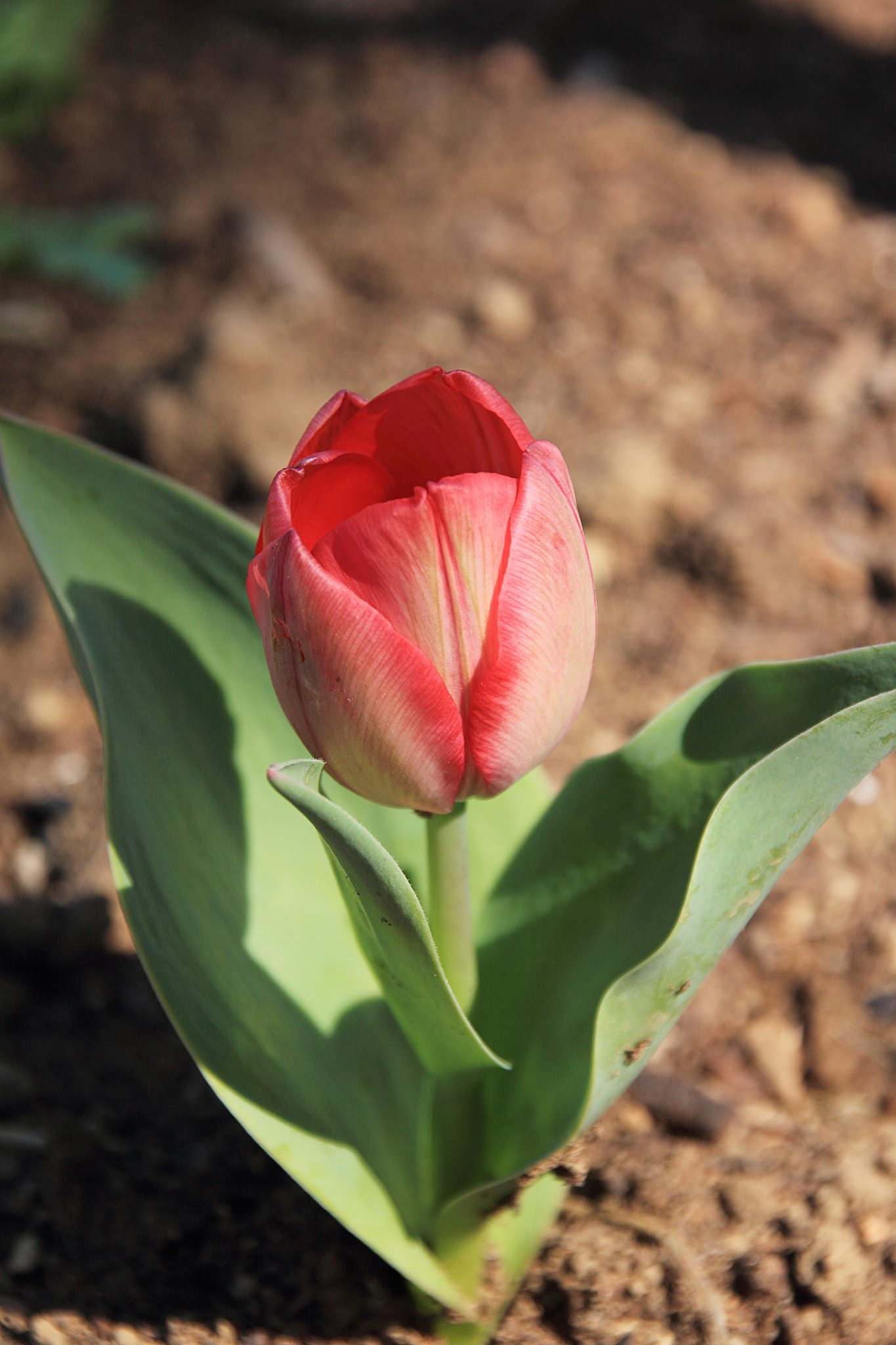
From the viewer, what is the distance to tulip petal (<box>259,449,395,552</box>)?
26.5 inches

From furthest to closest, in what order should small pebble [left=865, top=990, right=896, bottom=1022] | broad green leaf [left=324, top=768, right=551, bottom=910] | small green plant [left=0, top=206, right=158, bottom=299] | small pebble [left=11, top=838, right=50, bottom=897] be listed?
small green plant [left=0, top=206, right=158, bottom=299] < small pebble [left=11, top=838, right=50, bottom=897] < small pebble [left=865, top=990, right=896, bottom=1022] < broad green leaf [left=324, top=768, right=551, bottom=910]

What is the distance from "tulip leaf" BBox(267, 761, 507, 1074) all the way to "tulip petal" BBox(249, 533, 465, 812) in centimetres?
3

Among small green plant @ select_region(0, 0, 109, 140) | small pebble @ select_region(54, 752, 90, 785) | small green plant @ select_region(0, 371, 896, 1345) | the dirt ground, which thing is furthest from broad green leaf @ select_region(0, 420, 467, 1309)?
small green plant @ select_region(0, 0, 109, 140)

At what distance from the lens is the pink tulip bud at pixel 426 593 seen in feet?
2.15

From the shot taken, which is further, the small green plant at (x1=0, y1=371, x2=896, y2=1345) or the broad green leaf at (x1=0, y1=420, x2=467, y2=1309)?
the broad green leaf at (x1=0, y1=420, x2=467, y2=1309)

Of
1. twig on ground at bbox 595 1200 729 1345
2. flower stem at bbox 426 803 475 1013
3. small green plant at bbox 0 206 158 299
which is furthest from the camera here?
small green plant at bbox 0 206 158 299

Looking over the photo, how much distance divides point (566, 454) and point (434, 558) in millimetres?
1479

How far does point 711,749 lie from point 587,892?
0.14m

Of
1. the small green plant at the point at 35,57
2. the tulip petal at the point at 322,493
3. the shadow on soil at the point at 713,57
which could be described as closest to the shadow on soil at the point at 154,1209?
the tulip petal at the point at 322,493

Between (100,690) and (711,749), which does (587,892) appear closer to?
(711,749)

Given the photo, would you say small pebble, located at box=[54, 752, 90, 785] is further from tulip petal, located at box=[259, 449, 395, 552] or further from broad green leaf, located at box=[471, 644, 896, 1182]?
tulip petal, located at box=[259, 449, 395, 552]

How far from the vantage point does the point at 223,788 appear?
943mm

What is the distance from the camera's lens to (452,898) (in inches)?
33.3

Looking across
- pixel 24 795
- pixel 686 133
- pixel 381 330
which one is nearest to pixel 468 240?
pixel 381 330
